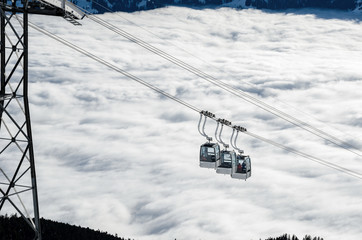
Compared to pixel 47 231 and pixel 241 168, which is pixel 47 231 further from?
pixel 241 168

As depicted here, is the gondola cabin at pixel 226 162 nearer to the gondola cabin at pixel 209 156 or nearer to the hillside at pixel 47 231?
the gondola cabin at pixel 209 156

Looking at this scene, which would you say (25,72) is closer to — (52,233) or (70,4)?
(70,4)

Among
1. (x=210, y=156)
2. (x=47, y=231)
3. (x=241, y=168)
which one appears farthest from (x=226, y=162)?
(x=47, y=231)

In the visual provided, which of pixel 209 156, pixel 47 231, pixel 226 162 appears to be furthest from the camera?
pixel 47 231

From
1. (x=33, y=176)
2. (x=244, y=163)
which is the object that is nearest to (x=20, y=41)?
(x=33, y=176)

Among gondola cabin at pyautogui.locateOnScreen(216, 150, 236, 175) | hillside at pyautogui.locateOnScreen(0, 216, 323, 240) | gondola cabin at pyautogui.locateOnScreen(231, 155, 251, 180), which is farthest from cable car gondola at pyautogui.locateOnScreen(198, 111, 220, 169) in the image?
hillside at pyautogui.locateOnScreen(0, 216, 323, 240)

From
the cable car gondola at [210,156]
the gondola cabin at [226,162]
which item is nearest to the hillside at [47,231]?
the cable car gondola at [210,156]

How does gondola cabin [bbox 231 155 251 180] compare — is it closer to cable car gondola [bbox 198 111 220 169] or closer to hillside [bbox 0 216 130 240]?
cable car gondola [bbox 198 111 220 169]

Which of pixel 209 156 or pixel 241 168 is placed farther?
pixel 241 168
